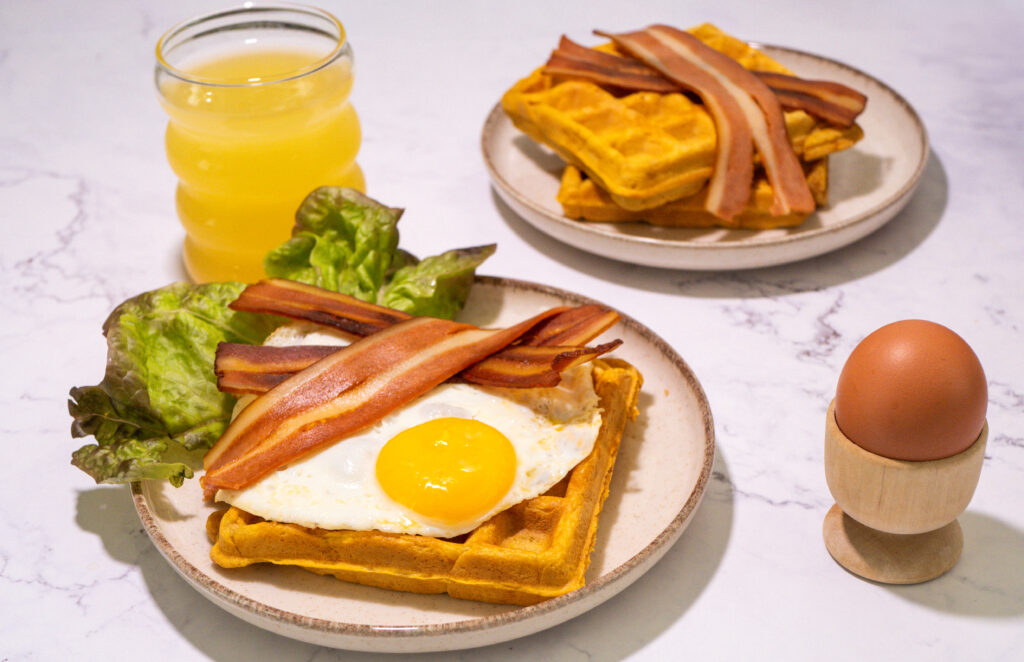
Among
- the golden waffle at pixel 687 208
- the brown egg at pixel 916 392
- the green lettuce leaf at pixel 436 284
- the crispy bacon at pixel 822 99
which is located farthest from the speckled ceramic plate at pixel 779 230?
the brown egg at pixel 916 392

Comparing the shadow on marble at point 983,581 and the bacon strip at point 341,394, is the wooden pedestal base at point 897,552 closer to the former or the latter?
the shadow on marble at point 983,581

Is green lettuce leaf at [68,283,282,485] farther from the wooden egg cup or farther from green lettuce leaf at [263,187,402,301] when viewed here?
the wooden egg cup

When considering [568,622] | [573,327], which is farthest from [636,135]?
[568,622]

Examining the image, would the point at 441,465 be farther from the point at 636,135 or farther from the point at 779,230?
the point at 779,230

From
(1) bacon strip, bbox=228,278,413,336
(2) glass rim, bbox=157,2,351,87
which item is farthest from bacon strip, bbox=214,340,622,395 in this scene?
(2) glass rim, bbox=157,2,351,87

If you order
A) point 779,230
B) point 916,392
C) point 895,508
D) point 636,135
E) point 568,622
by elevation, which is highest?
point 916,392

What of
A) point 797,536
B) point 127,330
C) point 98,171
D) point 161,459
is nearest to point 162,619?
point 161,459
